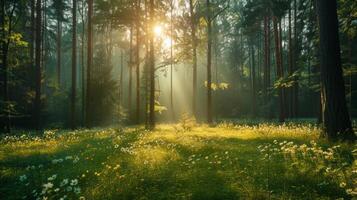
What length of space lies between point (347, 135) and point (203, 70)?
64.2 m

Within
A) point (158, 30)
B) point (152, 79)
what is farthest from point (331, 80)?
point (158, 30)

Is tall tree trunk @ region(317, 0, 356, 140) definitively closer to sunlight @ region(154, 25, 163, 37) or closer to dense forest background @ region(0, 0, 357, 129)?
dense forest background @ region(0, 0, 357, 129)

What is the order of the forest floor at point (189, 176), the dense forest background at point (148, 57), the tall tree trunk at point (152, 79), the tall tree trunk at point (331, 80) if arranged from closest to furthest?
the forest floor at point (189, 176) → the tall tree trunk at point (331, 80) → the tall tree trunk at point (152, 79) → the dense forest background at point (148, 57)

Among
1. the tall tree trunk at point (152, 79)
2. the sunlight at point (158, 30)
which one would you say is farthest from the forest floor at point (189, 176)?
the sunlight at point (158, 30)

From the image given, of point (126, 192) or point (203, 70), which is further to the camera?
point (203, 70)

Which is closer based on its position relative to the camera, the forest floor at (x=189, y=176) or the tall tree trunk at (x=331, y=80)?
the forest floor at (x=189, y=176)

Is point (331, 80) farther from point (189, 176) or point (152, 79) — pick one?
point (152, 79)

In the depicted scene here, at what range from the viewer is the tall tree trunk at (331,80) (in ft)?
36.0

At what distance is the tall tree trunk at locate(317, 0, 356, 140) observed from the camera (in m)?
11.0

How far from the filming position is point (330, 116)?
11.1m

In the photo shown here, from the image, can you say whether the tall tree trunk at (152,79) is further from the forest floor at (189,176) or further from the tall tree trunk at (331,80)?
the tall tree trunk at (331,80)

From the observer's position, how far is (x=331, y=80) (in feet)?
37.0

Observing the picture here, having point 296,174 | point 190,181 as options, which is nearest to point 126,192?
point 190,181

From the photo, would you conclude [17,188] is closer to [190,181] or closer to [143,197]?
[143,197]
